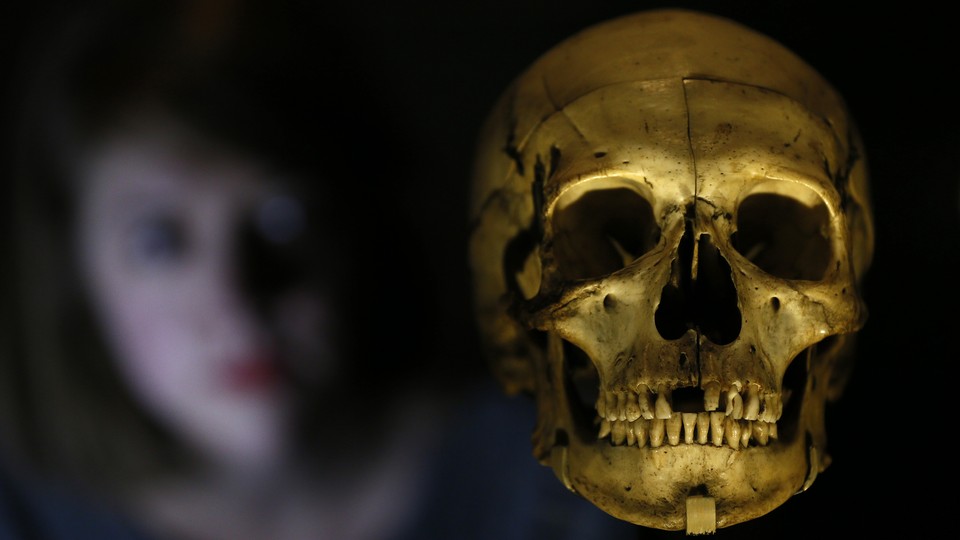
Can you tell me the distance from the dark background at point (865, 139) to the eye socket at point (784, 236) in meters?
0.31

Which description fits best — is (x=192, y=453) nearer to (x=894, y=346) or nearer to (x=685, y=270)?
(x=685, y=270)

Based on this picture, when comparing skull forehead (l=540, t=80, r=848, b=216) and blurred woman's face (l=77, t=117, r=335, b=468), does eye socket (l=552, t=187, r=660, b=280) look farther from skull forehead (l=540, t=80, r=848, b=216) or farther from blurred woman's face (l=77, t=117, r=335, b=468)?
blurred woman's face (l=77, t=117, r=335, b=468)

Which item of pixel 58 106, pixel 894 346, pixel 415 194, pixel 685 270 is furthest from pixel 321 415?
pixel 894 346

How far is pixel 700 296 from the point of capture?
97 cm

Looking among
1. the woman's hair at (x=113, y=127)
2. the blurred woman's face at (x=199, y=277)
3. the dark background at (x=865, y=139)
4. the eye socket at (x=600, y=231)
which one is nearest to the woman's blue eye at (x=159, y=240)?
the blurred woman's face at (x=199, y=277)

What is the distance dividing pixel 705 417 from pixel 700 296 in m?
0.12

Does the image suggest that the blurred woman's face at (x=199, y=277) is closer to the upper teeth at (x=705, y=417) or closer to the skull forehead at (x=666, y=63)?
the skull forehead at (x=666, y=63)

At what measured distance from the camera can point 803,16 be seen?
134 centimetres

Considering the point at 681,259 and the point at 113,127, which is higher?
the point at 113,127

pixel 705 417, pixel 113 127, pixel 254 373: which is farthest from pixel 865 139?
pixel 113 127

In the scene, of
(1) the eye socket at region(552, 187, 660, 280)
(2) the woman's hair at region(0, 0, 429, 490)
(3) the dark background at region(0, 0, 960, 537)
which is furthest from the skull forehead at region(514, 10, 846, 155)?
(2) the woman's hair at region(0, 0, 429, 490)

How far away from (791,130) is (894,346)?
46cm

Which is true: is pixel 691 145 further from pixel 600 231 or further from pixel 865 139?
pixel 865 139

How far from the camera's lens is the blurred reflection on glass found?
136 cm
